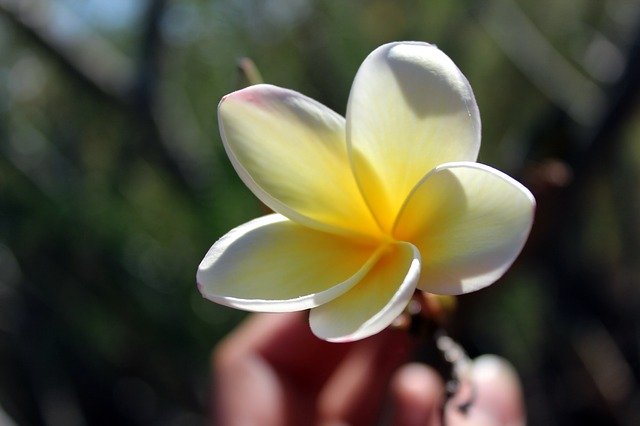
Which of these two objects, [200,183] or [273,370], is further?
[200,183]

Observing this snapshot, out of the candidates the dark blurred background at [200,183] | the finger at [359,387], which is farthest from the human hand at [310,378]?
the dark blurred background at [200,183]

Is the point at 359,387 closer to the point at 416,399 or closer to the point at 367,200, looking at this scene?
the point at 416,399

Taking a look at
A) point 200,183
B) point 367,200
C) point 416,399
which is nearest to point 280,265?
point 367,200

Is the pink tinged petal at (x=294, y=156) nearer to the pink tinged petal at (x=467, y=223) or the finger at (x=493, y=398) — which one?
the pink tinged petal at (x=467, y=223)

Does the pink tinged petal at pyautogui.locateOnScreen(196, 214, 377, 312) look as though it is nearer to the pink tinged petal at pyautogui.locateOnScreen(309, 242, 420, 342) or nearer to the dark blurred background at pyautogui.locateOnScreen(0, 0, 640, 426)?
the pink tinged petal at pyautogui.locateOnScreen(309, 242, 420, 342)

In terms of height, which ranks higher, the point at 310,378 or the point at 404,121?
the point at 404,121

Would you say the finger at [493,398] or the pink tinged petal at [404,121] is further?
the finger at [493,398]
